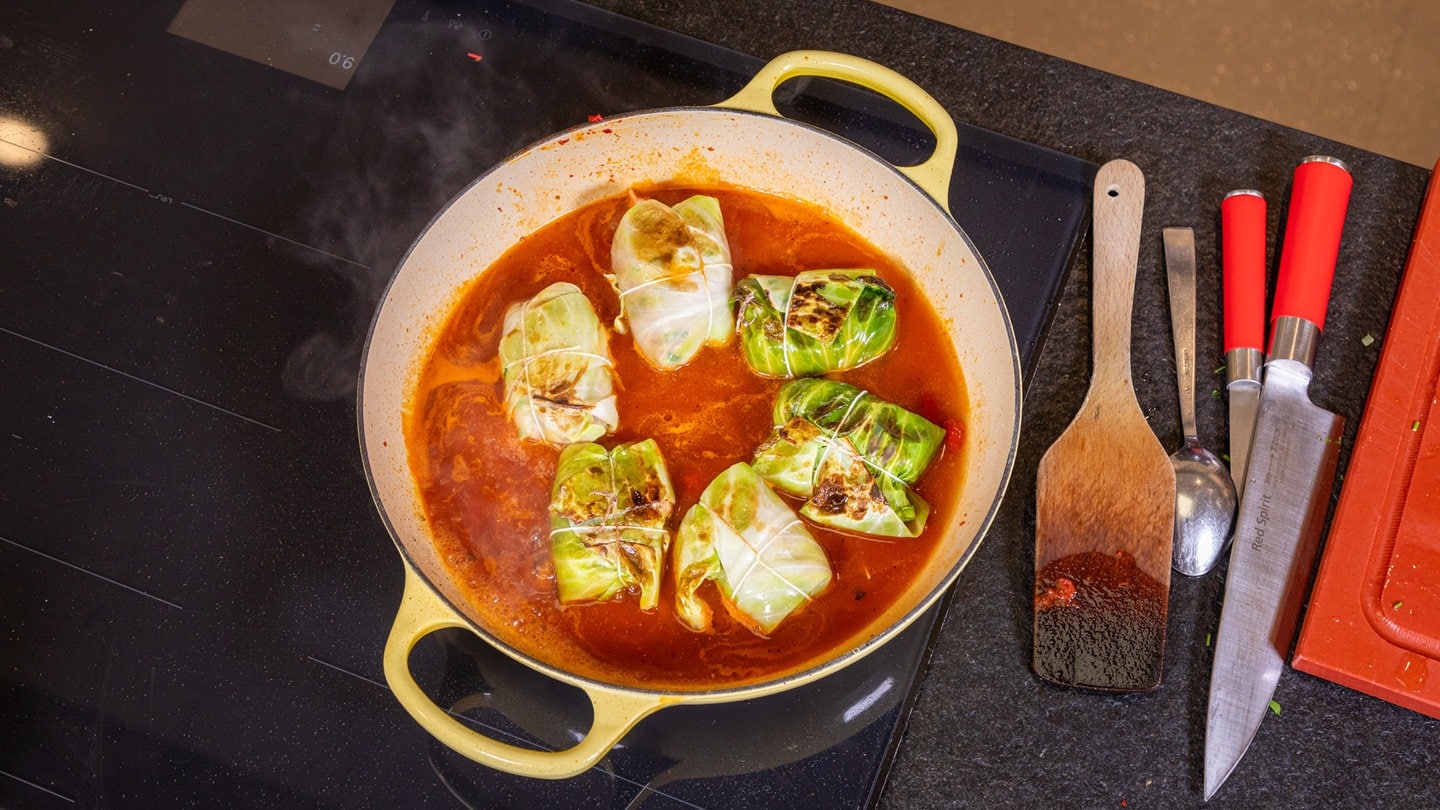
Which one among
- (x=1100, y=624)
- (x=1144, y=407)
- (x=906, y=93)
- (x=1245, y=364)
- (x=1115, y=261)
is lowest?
(x=1100, y=624)

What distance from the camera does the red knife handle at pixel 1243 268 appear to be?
216 cm

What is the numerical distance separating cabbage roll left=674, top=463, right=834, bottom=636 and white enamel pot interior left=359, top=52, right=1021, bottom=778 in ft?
0.58

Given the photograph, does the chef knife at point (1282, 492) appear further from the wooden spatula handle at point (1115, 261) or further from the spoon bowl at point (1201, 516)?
the wooden spatula handle at point (1115, 261)

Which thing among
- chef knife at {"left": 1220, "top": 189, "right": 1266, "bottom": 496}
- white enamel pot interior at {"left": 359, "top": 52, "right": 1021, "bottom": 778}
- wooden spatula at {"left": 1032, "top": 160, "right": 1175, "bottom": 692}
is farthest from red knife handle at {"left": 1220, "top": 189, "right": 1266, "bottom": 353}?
white enamel pot interior at {"left": 359, "top": 52, "right": 1021, "bottom": 778}

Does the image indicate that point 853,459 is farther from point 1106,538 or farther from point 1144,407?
point 1144,407

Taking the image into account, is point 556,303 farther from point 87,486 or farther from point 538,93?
point 87,486

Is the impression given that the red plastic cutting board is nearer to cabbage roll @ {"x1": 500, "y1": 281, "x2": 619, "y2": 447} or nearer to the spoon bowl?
the spoon bowl

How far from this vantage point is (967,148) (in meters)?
2.39

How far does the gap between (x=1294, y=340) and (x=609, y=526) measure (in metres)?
1.48

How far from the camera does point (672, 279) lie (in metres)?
2.25

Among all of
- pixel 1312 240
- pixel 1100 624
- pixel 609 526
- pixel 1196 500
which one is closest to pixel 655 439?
pixel 609 526

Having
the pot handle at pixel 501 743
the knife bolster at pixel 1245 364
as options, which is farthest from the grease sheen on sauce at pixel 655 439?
the knife bolster at pixel 1245 364

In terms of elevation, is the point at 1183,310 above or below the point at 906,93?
below

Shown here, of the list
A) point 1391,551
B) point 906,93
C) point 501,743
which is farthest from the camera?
point 906,93
